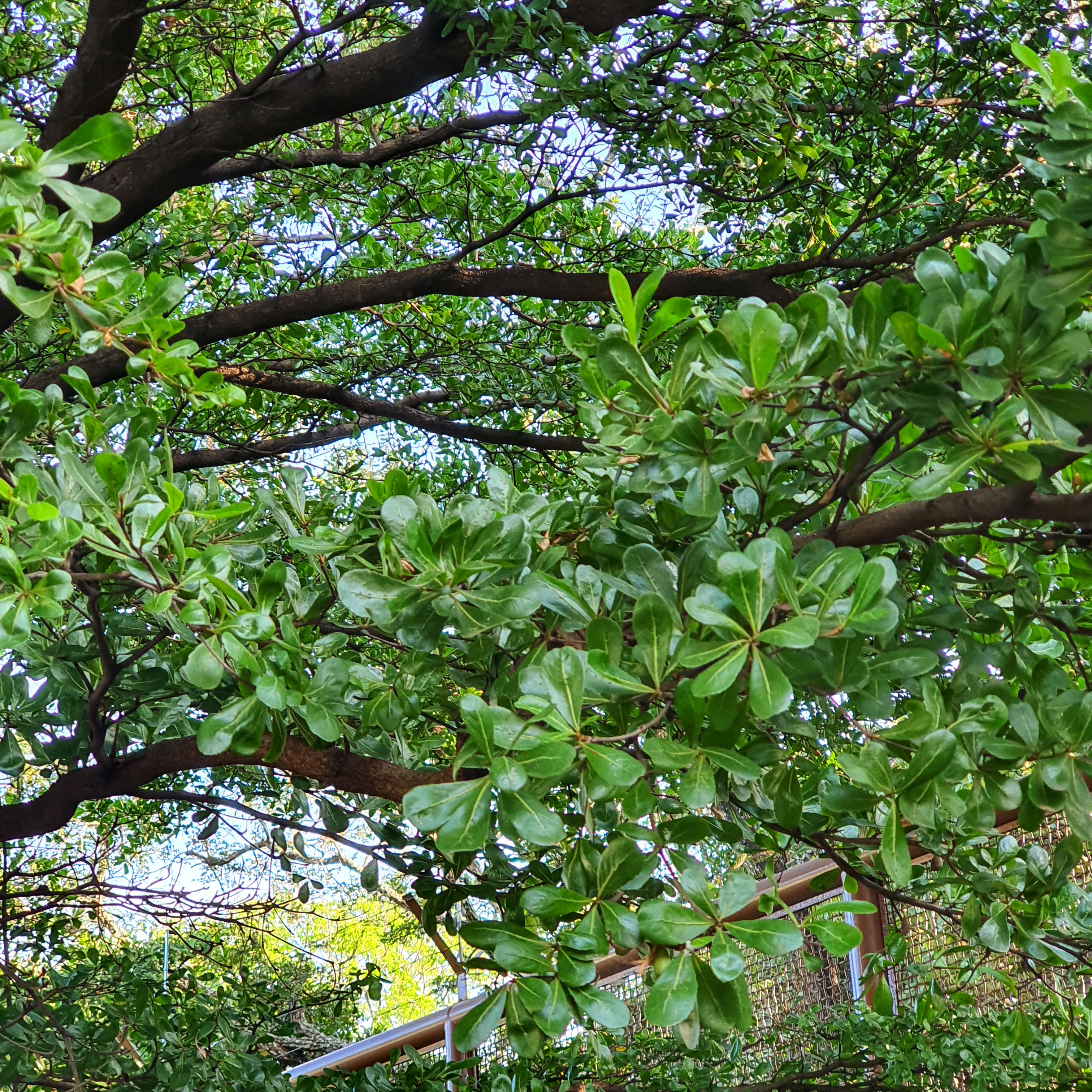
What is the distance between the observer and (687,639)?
1.14 meters

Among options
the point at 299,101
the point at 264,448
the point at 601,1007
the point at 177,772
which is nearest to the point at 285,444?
the point at 264,448

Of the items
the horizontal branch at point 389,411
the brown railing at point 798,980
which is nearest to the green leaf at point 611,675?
the brown railing at point 798,980

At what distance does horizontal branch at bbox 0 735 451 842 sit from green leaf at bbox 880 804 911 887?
985mm

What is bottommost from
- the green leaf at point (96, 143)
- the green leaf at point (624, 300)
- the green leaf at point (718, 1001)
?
the green leaf at point (718, 1001)

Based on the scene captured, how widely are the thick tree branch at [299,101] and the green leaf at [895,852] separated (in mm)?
2718

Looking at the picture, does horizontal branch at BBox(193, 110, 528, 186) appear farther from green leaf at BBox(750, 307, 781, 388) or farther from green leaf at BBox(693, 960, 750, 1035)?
green leaf at BBox(693, 960, 750, 1035)

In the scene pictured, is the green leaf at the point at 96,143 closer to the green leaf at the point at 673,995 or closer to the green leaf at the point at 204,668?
the green leaf at the point at 204,668

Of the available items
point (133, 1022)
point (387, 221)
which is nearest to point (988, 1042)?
point (133, 1022)

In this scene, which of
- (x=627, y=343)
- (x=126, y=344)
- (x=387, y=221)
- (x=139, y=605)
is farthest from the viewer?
(x=387, y=221)

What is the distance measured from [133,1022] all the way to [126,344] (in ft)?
6.71

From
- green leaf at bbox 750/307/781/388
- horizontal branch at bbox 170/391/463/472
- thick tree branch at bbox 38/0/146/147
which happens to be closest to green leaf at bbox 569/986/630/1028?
green leaf at bbox 750/307/781/388

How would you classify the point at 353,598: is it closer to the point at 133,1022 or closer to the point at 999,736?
the point at 999,736

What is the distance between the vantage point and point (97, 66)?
311 cm

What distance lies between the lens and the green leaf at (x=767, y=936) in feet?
3.65
